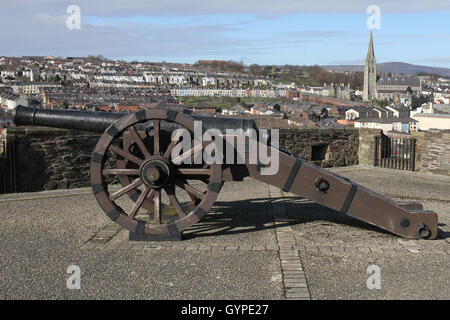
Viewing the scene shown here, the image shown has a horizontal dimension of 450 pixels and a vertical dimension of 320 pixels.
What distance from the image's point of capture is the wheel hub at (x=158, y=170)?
5738mm

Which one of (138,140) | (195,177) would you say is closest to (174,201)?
(195,177)

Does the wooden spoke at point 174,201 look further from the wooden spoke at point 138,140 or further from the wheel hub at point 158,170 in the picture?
the wooden spoke at point 138,140

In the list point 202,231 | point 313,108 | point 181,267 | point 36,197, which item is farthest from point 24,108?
point 313,108

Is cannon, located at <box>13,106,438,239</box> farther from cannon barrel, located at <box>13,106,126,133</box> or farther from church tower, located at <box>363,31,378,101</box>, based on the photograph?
church tower, located at <box>363,31,378,101</box>

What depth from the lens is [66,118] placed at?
21.7 feet

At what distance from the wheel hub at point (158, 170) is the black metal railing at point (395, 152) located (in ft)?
23.6

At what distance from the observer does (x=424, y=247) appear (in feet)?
18.8

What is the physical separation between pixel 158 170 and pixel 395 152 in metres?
7.58

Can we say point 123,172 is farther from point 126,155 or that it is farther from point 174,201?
point 174,201

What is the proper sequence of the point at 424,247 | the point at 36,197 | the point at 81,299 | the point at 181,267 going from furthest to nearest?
1. the point at 36,197
2. the point at 424,247
3. the point at 181,267
4. the point at 81,299
